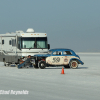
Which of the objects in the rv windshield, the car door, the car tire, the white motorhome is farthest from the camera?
the rv windshield

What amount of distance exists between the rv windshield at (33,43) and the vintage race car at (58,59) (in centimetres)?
278

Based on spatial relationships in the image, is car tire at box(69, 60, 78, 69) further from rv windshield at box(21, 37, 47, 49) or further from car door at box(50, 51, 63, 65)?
rv windshield at box(21, 37, 47, 49)

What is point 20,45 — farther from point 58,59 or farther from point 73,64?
point 73,64

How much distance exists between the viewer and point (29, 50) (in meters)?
27.8

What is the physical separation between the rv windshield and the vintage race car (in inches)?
110

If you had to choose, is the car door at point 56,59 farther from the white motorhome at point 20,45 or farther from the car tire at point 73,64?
the white motorhome at point 20,45

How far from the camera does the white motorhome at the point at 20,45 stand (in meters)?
28.0

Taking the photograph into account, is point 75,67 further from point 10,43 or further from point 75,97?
point 75,97

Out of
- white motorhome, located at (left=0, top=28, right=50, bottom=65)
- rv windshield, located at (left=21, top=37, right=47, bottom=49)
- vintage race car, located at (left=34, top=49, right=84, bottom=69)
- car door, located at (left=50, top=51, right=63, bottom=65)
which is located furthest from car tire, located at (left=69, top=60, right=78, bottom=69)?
rv windshield, located at (left=21, top=37, right=47, bottom=49)

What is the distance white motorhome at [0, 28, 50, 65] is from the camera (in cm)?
2798

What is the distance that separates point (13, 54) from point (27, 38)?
2.13 m

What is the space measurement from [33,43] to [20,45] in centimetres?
131

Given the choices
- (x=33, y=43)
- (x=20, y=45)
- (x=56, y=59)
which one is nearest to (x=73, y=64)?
(x=56, y=59)

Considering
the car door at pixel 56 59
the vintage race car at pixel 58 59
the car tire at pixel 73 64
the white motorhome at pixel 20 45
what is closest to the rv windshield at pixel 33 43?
the white motorhome at pixel 20 45
